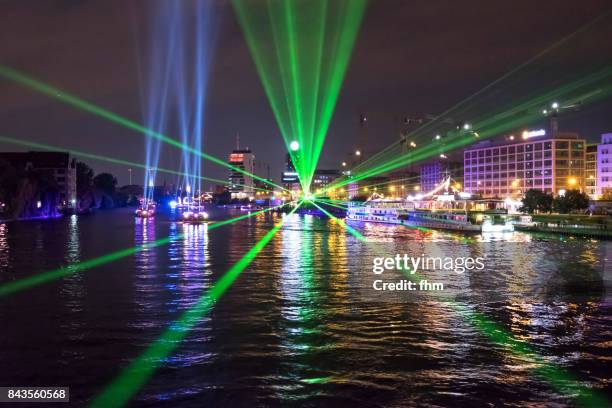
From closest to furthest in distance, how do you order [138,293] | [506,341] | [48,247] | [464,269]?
[506,341] < [138,293] < [464,269] < [48,247]

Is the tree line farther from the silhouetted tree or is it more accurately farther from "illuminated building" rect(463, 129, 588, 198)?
"illuminated building" rect(463, 129, 588, 198)

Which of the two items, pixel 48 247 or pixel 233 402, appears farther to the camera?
pixel 48 247

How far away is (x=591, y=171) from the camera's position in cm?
16488

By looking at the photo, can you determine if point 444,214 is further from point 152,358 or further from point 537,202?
point 152,358

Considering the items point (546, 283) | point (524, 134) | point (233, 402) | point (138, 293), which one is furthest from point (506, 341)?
point (524, 134)

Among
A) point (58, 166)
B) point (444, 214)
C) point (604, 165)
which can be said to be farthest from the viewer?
point (604, 165)

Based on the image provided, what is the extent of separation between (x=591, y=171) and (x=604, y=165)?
16.2 ft

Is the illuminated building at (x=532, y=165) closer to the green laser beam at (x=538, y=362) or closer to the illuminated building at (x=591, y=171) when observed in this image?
the illuminated building at (x=591, y=171)

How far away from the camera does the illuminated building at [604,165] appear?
520ft

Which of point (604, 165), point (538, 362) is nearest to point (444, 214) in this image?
point (538, 362)

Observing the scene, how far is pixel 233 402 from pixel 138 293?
1149 cm

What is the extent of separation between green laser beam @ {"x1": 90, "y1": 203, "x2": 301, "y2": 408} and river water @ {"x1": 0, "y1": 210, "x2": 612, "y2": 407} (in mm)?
188

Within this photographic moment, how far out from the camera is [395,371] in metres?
10.9

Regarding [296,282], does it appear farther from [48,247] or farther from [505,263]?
[48,247]
